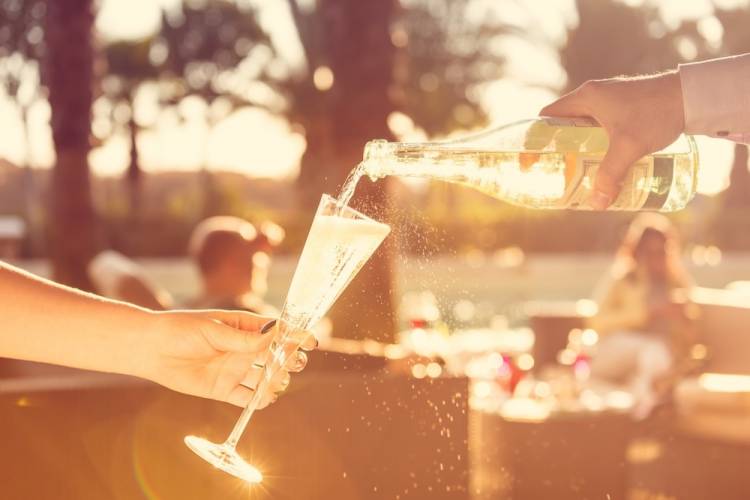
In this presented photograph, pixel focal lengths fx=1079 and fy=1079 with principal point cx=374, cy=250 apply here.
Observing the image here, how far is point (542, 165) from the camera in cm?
195

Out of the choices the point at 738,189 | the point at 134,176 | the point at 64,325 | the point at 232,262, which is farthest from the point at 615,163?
the point at 738,189

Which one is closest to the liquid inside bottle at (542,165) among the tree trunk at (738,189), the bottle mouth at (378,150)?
the bottle mouth at (378,150)

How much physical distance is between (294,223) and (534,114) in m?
17.1

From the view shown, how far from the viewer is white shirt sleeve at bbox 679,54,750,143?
Answer: 1624mm

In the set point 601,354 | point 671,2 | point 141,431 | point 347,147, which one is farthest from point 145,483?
point 671,2

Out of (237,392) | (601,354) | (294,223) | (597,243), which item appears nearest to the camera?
(237,392)

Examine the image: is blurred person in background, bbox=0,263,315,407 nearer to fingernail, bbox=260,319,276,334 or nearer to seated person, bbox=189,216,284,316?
fingernail, bbox=260,319,276,334

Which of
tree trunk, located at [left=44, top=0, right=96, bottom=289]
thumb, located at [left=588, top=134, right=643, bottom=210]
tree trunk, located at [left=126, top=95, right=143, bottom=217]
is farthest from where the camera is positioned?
tree trunk, located at [left=126, top=95, right=143, bottom=217]

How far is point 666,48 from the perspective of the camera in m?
22.6

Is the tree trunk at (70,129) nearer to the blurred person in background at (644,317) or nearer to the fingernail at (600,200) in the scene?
the blurred person in background at (644,317)

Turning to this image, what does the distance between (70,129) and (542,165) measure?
23.2 ft

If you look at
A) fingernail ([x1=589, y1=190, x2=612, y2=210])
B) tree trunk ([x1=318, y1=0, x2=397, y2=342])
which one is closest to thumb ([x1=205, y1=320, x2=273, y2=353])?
fingernail ([x1=589, y1=190, x2=612, y2=210])

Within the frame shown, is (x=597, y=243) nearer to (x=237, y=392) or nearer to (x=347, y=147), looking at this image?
(x=347, y=147)

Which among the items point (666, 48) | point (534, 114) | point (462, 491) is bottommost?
point (462, 491)
